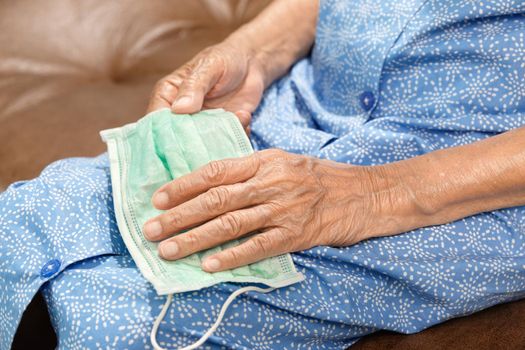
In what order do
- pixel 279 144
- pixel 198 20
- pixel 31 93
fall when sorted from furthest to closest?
pixel 198 20 < pixel 31 93 < pixel 279 144

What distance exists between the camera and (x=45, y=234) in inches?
29.9

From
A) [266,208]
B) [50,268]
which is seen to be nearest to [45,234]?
[50,268]

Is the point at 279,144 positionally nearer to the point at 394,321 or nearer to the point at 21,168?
the point at 394,321

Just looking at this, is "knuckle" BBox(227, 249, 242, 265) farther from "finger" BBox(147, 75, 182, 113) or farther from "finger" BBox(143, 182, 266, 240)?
"finger" BBox(147, 75, 182, 113)

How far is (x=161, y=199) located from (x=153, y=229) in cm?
4

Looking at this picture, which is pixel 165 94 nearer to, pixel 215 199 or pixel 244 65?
pixel 244 65

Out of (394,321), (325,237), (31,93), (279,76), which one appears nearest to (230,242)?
(325,237)

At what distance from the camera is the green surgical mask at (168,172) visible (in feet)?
2.28

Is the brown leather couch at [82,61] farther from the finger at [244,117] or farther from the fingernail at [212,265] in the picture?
the fingernail at [212,265]

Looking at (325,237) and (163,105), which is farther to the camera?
(163,105)

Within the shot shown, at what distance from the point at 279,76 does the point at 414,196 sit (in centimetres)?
41

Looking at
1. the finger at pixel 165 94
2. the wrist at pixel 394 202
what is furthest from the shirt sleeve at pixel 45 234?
the wrist at pixel 394 202

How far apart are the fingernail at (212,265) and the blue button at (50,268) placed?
169mm

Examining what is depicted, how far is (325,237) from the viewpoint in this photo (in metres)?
0.75
